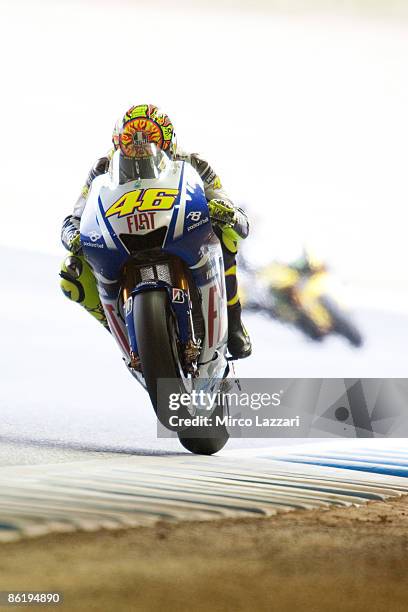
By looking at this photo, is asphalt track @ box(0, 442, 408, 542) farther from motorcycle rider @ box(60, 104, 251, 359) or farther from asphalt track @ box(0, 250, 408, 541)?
motorcycle rider @ box(60, 104, 251, 359)

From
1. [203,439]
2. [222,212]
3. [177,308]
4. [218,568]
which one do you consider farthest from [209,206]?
[218,568]

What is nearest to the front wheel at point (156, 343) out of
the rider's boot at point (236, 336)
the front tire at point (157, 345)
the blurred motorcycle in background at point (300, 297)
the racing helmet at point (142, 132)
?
the front tire at point (157, 345)

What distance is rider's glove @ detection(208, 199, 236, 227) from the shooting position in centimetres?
388

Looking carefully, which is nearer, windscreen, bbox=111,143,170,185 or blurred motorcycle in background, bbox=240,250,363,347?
windscreen, bbox=111,143,170,185

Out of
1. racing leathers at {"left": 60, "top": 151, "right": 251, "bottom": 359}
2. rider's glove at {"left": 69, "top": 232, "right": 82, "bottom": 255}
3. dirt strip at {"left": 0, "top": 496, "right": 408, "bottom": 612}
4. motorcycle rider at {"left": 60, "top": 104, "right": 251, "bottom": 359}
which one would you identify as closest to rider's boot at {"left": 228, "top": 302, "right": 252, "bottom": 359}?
motorcycle rider at {"left": 60, "top": 104, "right": 251, "bottom": 359}

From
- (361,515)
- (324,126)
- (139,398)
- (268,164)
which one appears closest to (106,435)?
(139,398)

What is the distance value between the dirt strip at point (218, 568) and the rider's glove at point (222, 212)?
1.63 m

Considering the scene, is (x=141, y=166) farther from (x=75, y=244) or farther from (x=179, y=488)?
(x=179, y=488)

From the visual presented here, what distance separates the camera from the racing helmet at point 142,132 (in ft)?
12.5

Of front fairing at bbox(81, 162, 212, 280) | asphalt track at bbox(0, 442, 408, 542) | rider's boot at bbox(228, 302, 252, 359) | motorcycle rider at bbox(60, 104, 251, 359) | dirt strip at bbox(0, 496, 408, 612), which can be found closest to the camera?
dirt strip at bbox(0, 496, 408, 612)

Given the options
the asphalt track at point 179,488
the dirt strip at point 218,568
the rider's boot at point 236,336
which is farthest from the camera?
the rider's boot at point 236,336

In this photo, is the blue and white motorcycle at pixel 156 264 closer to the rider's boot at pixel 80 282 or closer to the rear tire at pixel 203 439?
the rider's boot at pixel 80 282

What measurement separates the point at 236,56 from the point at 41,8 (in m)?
1.71

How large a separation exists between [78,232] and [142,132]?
0.52 meters
